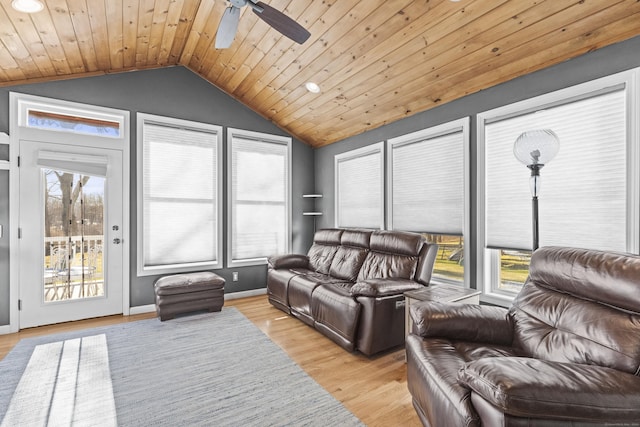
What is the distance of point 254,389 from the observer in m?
2.29

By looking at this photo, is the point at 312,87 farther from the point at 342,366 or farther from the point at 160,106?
the point at 342,366

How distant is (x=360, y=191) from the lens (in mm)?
4672

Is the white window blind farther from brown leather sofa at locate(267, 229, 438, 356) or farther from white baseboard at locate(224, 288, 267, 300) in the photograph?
white baseboard at locate(224, 288, 267, 300)

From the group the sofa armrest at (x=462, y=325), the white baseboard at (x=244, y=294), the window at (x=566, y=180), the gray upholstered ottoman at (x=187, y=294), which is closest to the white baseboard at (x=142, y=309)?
the gray upholstered ottoman at (x=187, y=294)

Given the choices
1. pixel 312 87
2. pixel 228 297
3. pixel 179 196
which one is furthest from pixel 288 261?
pixel 312 87

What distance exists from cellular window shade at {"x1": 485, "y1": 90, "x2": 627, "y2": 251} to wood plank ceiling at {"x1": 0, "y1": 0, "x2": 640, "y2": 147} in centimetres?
47

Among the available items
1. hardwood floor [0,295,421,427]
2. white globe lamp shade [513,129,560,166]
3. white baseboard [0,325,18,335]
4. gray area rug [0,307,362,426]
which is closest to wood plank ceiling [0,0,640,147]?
white globe lamp shade [513,129,560,166]

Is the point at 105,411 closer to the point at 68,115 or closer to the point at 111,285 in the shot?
the point at 111,285

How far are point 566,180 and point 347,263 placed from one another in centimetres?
232

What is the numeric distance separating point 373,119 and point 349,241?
167 cm

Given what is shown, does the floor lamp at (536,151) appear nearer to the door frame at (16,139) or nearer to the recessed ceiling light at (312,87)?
the recessed ceiling light at (312,87)

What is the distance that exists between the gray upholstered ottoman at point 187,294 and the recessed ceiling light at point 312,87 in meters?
2.71

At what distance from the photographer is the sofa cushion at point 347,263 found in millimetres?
3765

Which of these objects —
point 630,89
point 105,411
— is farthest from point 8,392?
point 630,89
